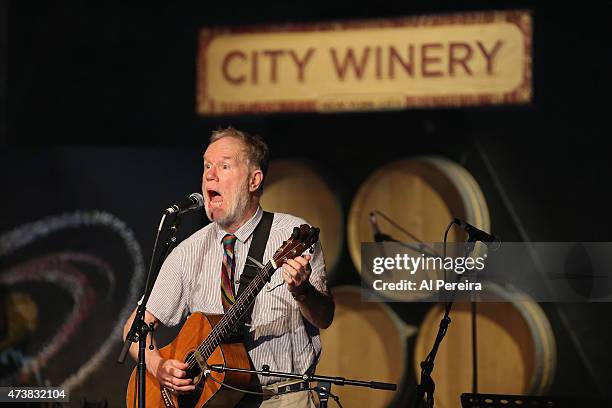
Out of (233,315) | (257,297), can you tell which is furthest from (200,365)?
(257,297)

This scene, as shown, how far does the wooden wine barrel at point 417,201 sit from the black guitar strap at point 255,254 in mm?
1147

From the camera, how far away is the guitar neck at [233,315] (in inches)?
146

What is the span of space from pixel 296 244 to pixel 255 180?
542 millimetres

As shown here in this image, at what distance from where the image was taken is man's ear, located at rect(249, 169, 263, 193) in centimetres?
400

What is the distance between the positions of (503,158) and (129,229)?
2272 millimetres

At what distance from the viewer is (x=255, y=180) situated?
4016mm

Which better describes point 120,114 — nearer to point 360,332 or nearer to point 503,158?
point 360,332

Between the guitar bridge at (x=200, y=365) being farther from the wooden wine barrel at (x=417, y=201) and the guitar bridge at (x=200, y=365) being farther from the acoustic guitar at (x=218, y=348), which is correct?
the wooden wine barrel at (x=417, y=201)

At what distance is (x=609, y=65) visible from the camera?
497 cm

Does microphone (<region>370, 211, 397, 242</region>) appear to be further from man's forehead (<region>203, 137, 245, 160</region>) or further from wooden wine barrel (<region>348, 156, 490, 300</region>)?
man's forehead (<region>203, 137, 245, 160</region>)

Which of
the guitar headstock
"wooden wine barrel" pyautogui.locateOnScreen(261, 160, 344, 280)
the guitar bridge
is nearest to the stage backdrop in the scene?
"wooden wine barrel" pyautogui.locateOnScreen(261, 160, 344, 280)

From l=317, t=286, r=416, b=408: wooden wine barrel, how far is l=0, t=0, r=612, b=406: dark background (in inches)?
6.8

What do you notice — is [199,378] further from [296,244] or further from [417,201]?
[417,201]

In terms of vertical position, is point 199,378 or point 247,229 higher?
point 247,229
